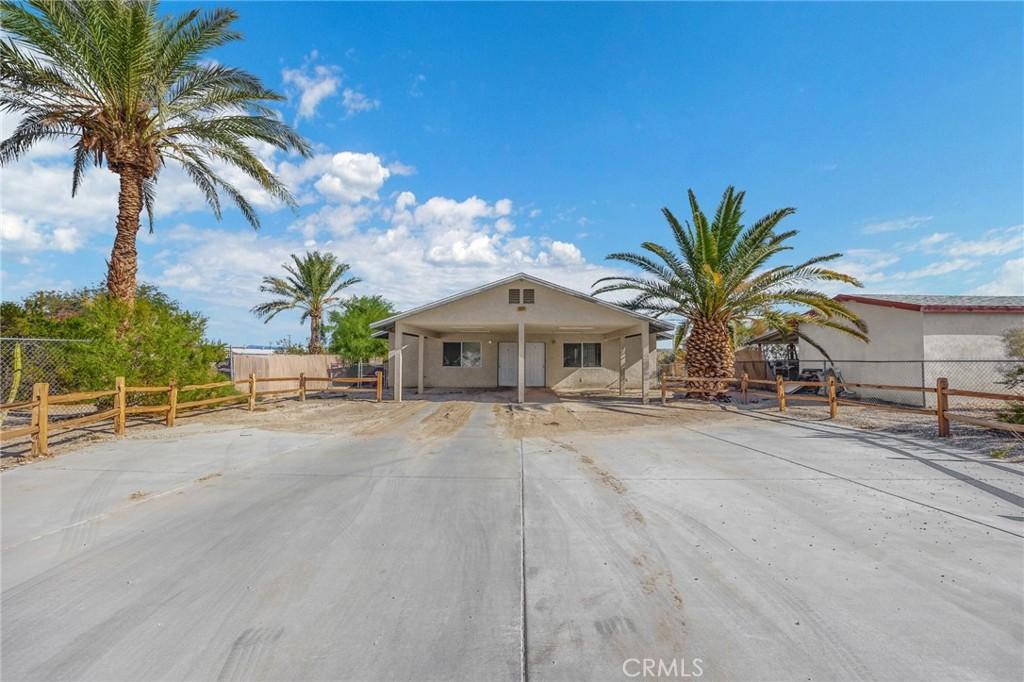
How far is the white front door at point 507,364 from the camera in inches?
845

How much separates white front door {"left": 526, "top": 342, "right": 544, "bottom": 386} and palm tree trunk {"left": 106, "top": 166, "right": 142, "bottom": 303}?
46.6 ft

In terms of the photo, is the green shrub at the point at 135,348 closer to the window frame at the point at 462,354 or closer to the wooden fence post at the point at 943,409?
the window frame at the point at 462,354

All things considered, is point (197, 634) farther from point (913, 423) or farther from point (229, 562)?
point (913, 423)

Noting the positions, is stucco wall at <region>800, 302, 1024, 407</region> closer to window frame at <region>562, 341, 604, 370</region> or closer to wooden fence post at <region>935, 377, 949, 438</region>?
wooden fence post at <region>935, 377, 949, 438</region>

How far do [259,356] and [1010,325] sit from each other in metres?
27.9

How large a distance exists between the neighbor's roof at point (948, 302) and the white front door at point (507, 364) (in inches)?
512

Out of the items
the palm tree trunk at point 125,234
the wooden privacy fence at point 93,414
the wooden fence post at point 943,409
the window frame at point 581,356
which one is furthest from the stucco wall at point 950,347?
the palm tree trunk at point 125,234

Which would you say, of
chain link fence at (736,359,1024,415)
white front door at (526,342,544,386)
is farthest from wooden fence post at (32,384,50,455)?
chain link fence at (736,359,1024,415)

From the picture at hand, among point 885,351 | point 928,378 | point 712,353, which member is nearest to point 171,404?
point 712,353

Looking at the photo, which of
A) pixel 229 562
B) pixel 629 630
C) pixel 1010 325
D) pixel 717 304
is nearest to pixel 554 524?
pixel 629 630

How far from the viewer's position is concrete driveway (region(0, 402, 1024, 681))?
2631 millimetres

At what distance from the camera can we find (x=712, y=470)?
6605mm

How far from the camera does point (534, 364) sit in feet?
70.2

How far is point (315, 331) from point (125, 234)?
18821 millimetres
